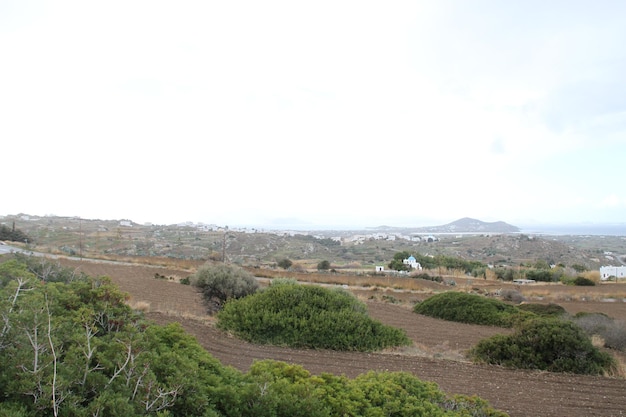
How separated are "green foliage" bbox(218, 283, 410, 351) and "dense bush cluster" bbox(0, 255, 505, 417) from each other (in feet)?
13.3

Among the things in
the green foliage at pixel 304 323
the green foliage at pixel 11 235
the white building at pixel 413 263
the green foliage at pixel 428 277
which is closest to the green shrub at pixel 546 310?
the green foliage at pixel 304 323

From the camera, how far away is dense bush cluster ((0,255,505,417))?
2666mm

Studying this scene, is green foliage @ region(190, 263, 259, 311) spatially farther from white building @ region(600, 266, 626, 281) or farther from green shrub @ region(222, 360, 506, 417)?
white building @ region(600, 266, 626, 281)

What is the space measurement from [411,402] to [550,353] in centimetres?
547

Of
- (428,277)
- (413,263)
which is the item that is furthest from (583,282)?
(413,263)

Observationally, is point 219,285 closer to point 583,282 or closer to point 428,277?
point 428,277

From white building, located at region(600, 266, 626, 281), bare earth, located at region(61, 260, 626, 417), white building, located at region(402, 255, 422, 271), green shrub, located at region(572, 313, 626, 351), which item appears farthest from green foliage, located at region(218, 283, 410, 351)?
→ white building, located at region(600, 266, 626, 281)

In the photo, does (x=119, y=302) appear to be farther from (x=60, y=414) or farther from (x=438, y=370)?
(x=438, y=370)

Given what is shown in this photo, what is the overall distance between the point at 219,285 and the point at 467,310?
916 centimetres

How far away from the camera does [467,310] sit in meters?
16.2

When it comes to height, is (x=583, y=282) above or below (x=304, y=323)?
below

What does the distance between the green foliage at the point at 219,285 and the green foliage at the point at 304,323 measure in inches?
85.5

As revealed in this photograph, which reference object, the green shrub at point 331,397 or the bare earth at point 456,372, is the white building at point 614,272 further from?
the green shrub at point 331,397

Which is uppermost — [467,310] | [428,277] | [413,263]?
[467,310]
